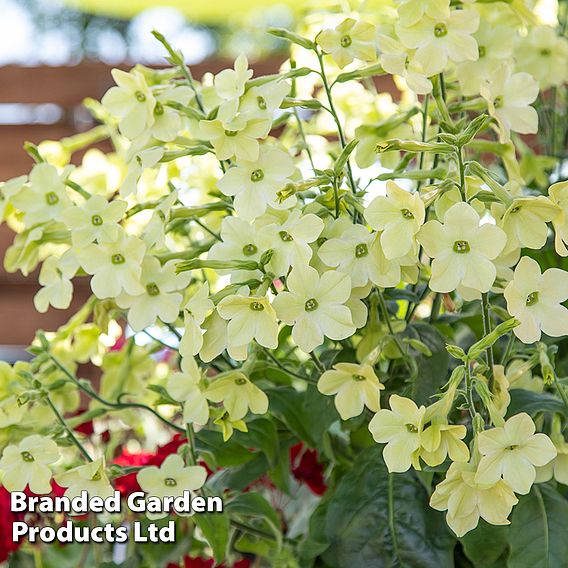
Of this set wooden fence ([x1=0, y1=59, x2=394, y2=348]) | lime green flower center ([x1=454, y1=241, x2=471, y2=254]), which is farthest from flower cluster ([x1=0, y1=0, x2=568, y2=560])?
wooden fence ([x1=0, y1=59, x2=394, y2=348])

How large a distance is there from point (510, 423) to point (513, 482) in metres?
0.03

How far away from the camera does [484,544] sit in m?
0.51

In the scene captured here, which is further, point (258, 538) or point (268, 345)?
point (258, 538)

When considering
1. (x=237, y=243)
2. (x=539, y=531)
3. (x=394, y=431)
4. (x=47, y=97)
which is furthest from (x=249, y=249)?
(x=47, y=97)

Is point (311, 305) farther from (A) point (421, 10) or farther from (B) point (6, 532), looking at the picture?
(B) point (6, 532)

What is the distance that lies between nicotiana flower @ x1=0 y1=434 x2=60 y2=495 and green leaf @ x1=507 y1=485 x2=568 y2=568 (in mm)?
246

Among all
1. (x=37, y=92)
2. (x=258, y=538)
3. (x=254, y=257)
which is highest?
(x=37, y=92)

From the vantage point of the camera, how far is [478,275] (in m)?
0.40

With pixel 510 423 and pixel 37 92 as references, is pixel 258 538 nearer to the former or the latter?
pixel 510 423

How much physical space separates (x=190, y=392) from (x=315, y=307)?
101mm

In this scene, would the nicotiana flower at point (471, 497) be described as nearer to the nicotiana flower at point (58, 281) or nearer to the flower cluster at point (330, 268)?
the flower cluster at point (330, 268)

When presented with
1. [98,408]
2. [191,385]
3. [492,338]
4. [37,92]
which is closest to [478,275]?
[492,338]

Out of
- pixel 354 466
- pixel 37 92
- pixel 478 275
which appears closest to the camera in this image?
pixel 478 275

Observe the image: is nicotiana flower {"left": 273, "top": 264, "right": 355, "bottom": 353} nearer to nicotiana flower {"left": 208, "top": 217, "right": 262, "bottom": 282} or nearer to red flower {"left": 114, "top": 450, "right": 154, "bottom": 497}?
nicotiana flower {"left": 208, "top": 217, "right": 262, "bottom": 282}
